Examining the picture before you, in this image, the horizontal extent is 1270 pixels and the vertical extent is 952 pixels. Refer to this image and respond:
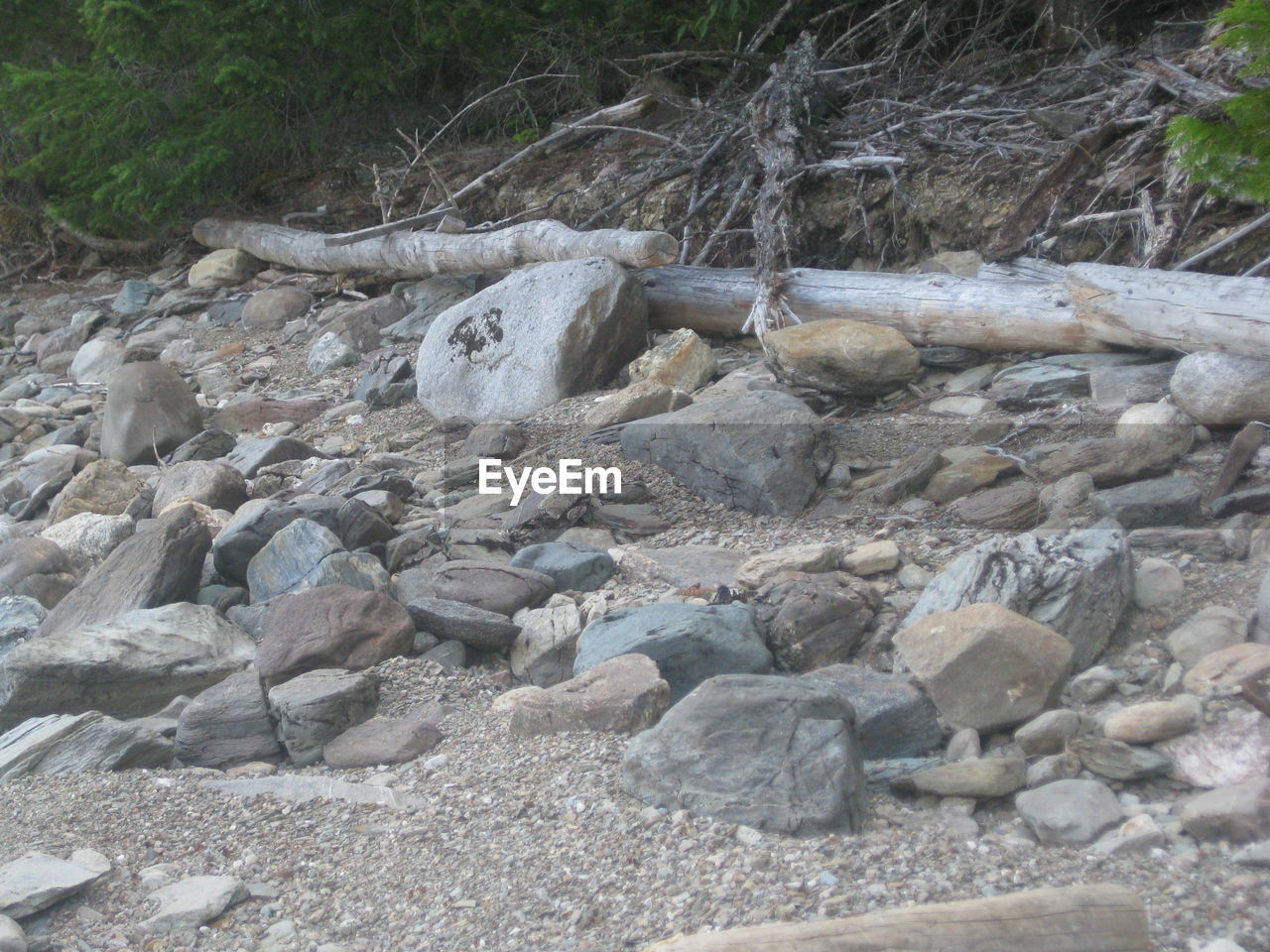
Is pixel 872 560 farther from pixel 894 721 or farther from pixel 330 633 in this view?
pixel 330 633

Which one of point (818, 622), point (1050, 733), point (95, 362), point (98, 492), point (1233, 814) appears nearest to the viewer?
point (1233, 814)

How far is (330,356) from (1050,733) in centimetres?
601

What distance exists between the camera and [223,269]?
9.89 meters

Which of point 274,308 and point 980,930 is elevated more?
point 274,308

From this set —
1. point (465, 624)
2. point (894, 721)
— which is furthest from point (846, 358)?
point (894, 721)

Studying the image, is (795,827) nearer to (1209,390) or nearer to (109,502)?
(1209,390)

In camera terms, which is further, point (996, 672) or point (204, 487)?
point (204, 487)

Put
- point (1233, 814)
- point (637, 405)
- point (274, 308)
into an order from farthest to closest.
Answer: point (274, 308) < point (637, 405) < point (1233, 814)

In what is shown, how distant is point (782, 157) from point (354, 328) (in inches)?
126

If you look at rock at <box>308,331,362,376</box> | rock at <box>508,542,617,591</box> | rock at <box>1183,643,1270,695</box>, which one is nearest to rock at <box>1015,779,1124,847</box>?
rock at <box>1183,643,1270,695</box>

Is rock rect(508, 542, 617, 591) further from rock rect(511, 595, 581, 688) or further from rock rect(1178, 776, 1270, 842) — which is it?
rock rect(1178, 776, 1270, 842)

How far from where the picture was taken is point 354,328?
7977 mm

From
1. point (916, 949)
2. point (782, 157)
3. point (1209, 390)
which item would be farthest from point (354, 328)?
point (916, 949)

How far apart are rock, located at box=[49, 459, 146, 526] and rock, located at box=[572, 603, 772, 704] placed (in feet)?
10.8
